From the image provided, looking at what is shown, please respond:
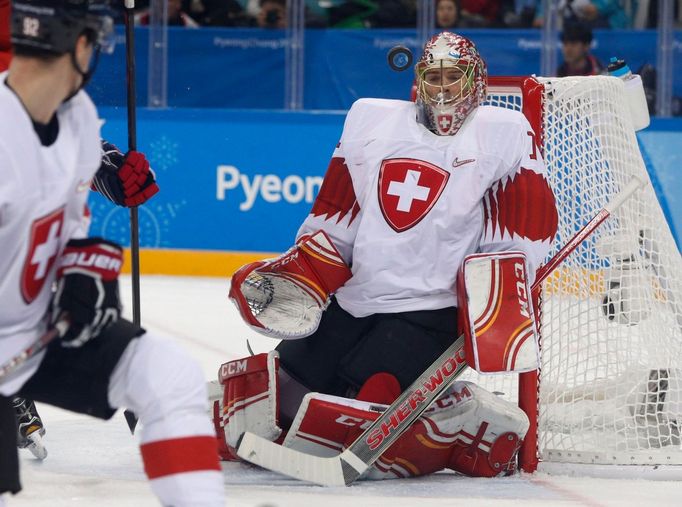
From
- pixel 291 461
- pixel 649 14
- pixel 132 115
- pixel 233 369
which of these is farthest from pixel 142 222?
pixel 291 461

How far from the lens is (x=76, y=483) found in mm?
2887

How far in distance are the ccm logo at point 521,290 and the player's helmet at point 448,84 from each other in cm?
33

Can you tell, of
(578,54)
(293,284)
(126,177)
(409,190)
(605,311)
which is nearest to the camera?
(126,177)

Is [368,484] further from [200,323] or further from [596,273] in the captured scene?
[200,323]

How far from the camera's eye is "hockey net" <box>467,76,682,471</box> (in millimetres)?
3139

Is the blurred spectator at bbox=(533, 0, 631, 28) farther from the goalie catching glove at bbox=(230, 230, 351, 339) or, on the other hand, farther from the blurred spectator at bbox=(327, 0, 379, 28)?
the goalie catching glove at bbox=(230, 230, 351, 339)

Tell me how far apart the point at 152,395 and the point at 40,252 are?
26 centimetres

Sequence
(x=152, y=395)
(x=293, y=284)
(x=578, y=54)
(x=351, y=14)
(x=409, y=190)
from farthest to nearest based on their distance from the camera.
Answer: (x=351, y=14) → (x=578, y=54) → (x=293, y=284) → (x=409, y=190) → (x=152, y=395)

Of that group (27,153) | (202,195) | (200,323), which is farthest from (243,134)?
(27,153)

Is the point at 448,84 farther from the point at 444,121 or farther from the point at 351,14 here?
the point at 351,14

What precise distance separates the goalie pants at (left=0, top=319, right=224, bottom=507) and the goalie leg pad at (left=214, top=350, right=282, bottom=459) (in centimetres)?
89

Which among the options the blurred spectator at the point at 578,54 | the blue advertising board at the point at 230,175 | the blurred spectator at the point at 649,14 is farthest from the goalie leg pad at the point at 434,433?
the blurred spectator at the point at 649,14

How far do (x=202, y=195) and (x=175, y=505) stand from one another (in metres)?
3.95

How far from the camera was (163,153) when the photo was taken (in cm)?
584
